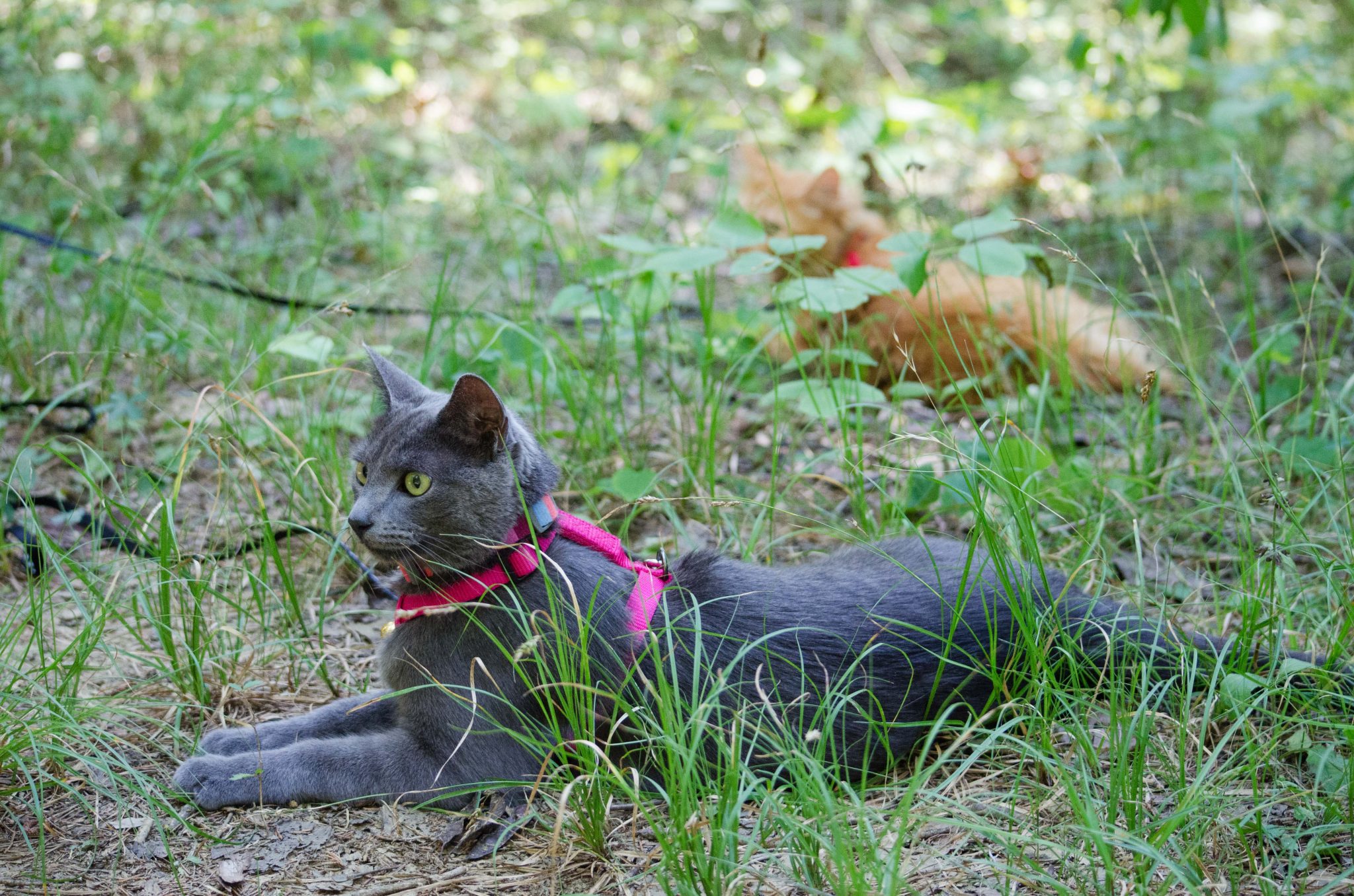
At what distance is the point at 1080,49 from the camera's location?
3879 millimetres

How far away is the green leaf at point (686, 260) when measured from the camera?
8.43 feet

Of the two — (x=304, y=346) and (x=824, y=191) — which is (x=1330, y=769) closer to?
(x=304, y=346)

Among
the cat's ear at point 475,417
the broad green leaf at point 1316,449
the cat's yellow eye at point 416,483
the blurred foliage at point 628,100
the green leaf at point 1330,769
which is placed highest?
the blurred foliage at point 628,100

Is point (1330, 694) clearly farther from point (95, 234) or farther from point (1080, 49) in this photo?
point (95, 234)

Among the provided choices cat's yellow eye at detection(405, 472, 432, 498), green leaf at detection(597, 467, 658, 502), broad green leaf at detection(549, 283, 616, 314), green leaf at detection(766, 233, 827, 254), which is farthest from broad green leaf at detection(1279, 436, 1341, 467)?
cat's yellow eye at detection(405, 472, 432, 498)

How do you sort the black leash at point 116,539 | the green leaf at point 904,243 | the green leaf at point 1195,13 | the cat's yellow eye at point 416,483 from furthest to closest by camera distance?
1. the green leaf at point 1195,13
2. the green leaf at point 904,243
3. the black leash at point 116,539
4. the cat's yellow eye at point 416,483

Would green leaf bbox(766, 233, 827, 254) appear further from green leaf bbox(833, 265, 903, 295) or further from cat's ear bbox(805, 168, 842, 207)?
cat's ear bbox(805, 168, 842, 207)

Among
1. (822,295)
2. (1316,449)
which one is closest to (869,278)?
(822,295)

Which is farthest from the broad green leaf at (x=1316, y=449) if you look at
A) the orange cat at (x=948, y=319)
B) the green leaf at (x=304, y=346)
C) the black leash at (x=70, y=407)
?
the black leash at (x=70, y=407)

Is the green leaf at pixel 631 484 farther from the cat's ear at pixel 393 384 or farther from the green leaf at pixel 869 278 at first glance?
the green leaf at pixel 869 278

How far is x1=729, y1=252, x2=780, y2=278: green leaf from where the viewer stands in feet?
8.23

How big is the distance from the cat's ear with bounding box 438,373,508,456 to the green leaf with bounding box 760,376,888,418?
0.83 metres

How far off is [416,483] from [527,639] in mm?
374

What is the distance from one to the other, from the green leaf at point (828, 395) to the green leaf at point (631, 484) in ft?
1.24
